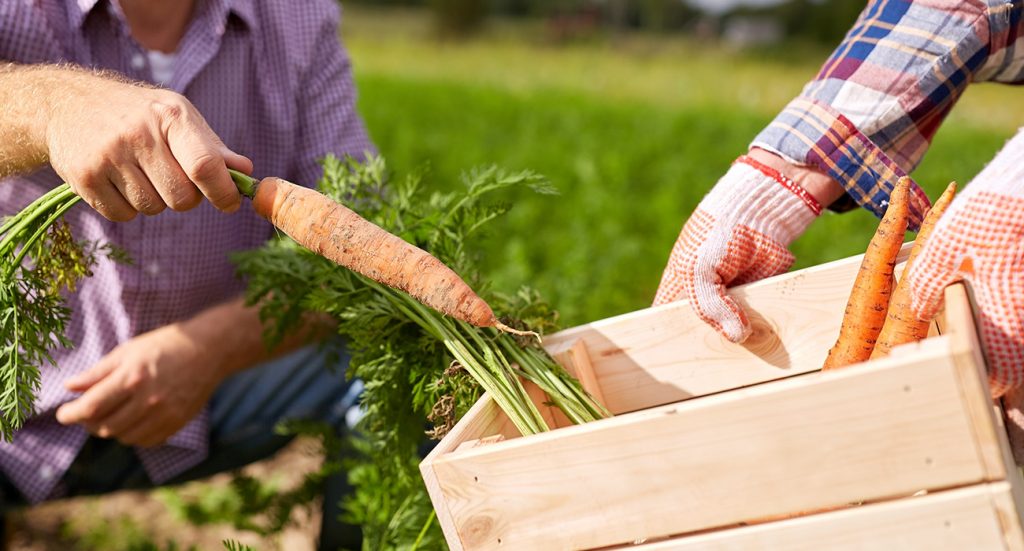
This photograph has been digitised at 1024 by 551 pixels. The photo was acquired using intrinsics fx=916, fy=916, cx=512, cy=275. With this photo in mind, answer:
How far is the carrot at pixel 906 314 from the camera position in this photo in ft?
5.40

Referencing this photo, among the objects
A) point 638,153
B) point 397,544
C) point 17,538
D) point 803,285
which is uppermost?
point 803,285

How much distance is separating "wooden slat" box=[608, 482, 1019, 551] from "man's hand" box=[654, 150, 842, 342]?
0.58 m

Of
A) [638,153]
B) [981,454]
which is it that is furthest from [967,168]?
[981,454]

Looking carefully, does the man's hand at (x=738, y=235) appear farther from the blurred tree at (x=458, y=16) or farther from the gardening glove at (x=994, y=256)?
the blurred tree at (x=458, y=16)

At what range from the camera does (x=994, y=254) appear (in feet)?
4.63

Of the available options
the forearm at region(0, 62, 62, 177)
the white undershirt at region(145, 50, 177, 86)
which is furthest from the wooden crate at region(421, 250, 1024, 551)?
the white undershirt at region(145, 50, 177, 86)

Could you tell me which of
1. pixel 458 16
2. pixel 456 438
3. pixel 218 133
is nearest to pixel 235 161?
pixel 456 438

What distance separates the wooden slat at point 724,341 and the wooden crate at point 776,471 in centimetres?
47

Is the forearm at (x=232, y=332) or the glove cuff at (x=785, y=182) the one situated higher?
the glove cuff at (x=785, y=182)

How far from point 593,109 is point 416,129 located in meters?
3.03

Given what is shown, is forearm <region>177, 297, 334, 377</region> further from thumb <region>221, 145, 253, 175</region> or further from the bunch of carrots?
the bunch of carrots

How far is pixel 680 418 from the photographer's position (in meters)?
1.36

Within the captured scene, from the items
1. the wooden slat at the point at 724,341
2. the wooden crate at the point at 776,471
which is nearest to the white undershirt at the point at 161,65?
the wooden slat at the point at 724,341

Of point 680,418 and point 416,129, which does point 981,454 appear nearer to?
point 680,418
